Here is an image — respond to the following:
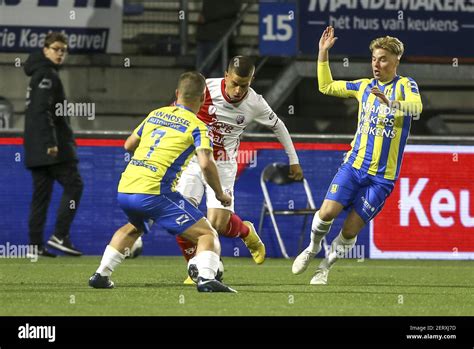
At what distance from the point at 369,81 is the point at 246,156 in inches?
164

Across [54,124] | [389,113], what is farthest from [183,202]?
[54,124]

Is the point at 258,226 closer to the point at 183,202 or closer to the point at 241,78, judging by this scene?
the point at 241,78

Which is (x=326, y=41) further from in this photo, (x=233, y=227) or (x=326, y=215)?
(x=233, y=227)

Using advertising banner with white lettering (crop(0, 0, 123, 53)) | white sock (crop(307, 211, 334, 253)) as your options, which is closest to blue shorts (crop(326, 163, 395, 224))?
white sock (crop(307, 211, 334, 253))

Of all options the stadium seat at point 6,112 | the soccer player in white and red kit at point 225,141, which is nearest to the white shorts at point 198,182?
the soccer player in white and red kit at point 225,141

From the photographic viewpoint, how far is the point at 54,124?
44.6ft

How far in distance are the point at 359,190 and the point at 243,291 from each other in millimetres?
1470

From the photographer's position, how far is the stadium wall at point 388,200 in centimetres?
1442

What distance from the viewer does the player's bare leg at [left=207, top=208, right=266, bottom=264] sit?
10.8 m

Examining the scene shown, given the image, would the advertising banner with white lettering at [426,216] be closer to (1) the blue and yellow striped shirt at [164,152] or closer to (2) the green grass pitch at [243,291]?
(2) the green grass pitch at [243,291]

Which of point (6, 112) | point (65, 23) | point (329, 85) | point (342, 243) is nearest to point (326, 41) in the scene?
point (329, 85)

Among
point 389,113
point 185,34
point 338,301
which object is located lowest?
point 338,301

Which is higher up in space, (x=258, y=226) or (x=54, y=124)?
(x=54, y=124)

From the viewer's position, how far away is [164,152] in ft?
30.0
